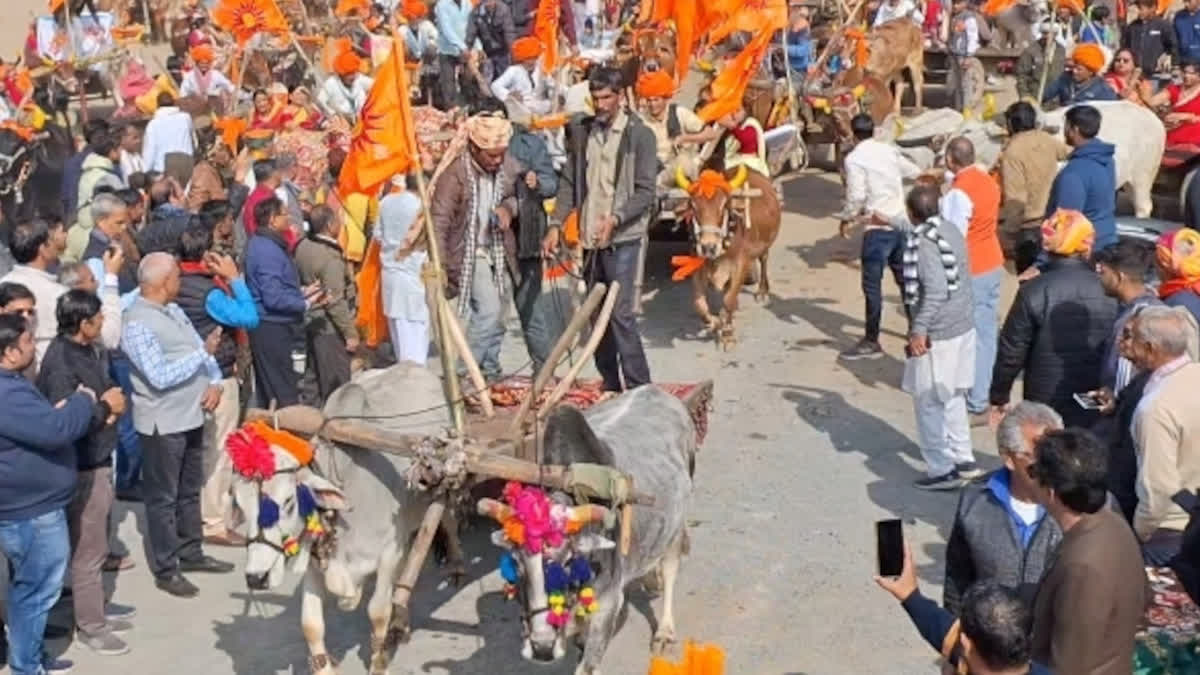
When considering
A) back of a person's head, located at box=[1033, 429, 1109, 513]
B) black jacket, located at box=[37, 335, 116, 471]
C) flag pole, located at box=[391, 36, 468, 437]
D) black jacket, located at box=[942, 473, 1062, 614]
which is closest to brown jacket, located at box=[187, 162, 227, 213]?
black jacket, located at box=[37, 335, 116, 471]

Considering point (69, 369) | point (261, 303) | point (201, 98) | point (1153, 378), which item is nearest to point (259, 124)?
point (201, 98)

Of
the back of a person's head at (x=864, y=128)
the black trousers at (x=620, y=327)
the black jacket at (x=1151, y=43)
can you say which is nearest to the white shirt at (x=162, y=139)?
the black trousers at (x=620, y=327)

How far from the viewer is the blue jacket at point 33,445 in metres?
7.88

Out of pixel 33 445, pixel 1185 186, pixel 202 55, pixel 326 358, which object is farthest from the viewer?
pixel 202 55

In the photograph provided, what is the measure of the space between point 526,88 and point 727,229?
4107mm

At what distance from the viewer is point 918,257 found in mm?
10680

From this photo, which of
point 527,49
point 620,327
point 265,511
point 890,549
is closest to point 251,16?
point 527,49

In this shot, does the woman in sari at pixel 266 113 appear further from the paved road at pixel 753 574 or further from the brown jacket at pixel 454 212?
the brown jacket at pixel 454 212

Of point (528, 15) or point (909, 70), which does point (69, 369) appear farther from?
point (909, 70)

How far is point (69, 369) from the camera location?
28.1ft

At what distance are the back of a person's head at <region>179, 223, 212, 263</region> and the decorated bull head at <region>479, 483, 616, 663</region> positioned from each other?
362 cm

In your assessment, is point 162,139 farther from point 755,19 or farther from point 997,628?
point 997,628

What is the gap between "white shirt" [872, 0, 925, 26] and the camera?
22.0 m

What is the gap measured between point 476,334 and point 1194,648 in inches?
247
